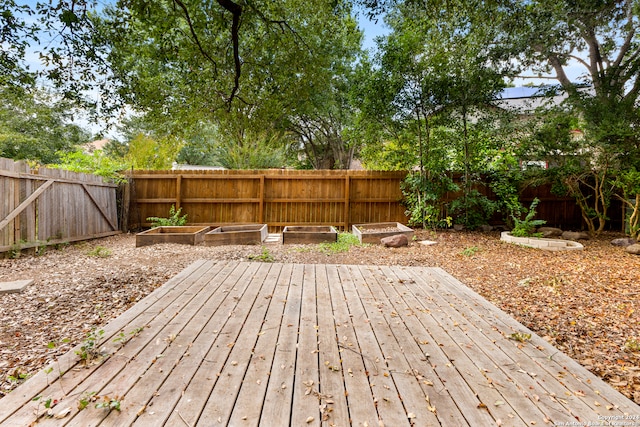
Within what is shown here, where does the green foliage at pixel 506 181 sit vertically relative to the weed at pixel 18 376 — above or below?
above

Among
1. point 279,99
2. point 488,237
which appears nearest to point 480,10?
point 279,99

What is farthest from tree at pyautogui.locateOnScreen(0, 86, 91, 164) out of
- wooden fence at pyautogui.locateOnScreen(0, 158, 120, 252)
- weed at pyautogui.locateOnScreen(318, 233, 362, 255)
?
weed at pyautogui.locateOnScreen(318, 233, 362, 255)

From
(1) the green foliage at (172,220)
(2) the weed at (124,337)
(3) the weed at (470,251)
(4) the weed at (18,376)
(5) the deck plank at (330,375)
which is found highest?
(1) the green foliage at (172,220)

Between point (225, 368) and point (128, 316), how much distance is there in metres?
1.11

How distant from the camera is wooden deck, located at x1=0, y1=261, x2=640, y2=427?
4.33 ft

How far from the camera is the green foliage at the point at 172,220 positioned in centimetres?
741

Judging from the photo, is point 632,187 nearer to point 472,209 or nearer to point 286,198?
A: point 472,209

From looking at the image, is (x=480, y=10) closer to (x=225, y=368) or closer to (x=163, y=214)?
(x=225, y=368)

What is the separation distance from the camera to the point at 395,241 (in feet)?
19.6

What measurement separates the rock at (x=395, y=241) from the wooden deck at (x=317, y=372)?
3.24 meters

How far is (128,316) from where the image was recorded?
229 cm

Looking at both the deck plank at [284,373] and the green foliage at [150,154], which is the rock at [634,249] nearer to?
the deck plank at [284,373]

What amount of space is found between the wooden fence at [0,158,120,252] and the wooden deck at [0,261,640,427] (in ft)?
12.2

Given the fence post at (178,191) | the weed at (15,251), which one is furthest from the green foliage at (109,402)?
the fence post at (178,191)
